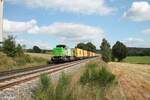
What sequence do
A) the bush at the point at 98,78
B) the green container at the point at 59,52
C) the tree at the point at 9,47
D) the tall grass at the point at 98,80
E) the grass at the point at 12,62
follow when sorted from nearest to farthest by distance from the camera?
the tall grass at the point at 98,80 → the bush at the point at 98,78 → the grass at the point at 12,62 → the tree at the point at 9,47 → the green container at the point at 59,52

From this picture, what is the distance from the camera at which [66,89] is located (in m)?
14.2

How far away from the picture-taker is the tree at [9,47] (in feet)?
160

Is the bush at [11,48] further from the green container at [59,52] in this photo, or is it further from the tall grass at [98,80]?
the tall grass at [98,80]

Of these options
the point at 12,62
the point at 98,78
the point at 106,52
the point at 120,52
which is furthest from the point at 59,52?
the point at 120,52

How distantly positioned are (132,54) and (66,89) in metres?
169

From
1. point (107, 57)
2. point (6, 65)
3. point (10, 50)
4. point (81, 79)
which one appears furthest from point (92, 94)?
point (107, 57)

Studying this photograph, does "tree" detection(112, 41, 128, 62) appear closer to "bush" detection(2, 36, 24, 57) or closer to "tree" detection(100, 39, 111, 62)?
"tree" detection(100, 39, 111, 62)

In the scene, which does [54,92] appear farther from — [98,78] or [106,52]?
[106,52]

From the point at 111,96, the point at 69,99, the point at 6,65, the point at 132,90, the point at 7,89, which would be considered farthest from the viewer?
the point at 6,65

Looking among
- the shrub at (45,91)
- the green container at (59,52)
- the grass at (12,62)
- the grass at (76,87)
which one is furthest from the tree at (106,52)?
the shrub at (45,91)

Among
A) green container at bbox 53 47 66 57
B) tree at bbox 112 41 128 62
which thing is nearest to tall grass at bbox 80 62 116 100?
green container at bbox 53 47 66 57

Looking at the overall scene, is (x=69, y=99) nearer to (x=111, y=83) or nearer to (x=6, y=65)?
(x=111, y=83)

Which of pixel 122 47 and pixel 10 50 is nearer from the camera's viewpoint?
pixel 10 50

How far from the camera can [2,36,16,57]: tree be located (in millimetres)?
48619
